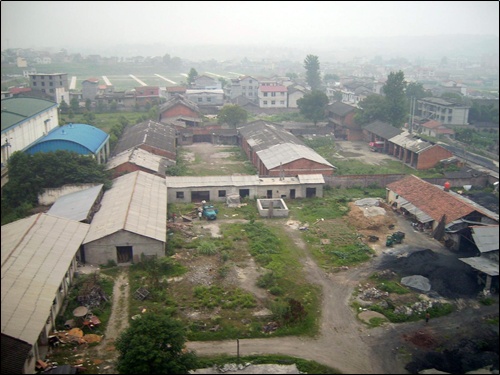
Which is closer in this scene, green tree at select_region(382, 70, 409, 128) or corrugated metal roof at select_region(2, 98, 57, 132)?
corrugated metal roof at select_region(2, 98, 57, 132)

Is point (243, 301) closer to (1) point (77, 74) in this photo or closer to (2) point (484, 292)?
(2) point (484, 292)

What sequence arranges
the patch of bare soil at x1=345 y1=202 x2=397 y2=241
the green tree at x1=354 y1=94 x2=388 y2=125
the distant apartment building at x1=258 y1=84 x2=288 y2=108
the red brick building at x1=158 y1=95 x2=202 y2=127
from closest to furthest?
1. the patch of bare soil at x1=345 y1=202 x2=397 y2=241
2. the green tree at x1=354 y1=94 x2=388 y2=125
3. the red brick building at x1=158 y1=95 x2=202 y2=127
4. the distant apartment building at x1=258 y1=84 x2=288 y2=108

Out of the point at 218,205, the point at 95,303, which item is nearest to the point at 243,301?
the point at 95,303

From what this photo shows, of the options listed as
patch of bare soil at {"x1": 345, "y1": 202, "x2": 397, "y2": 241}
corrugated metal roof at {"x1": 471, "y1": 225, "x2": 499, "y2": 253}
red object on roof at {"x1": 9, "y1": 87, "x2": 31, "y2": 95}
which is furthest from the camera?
red object on roof at {"x1": 9, "y1": 87, "x2": 31, "y2": 95}

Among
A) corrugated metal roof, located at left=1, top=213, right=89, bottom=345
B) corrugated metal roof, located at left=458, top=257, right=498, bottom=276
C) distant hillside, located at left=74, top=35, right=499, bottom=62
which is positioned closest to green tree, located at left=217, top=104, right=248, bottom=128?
corrugated metal roof, located at left=1, top=213, right=89, bottom=345

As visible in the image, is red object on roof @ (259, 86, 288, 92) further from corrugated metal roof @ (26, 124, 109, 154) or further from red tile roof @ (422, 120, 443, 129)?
corrugated metal roof @ (26, 124, 109, 154)

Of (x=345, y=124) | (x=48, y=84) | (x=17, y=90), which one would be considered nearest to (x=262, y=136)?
(x=345, y=124)

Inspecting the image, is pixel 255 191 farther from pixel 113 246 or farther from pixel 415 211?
pixel 113 246
